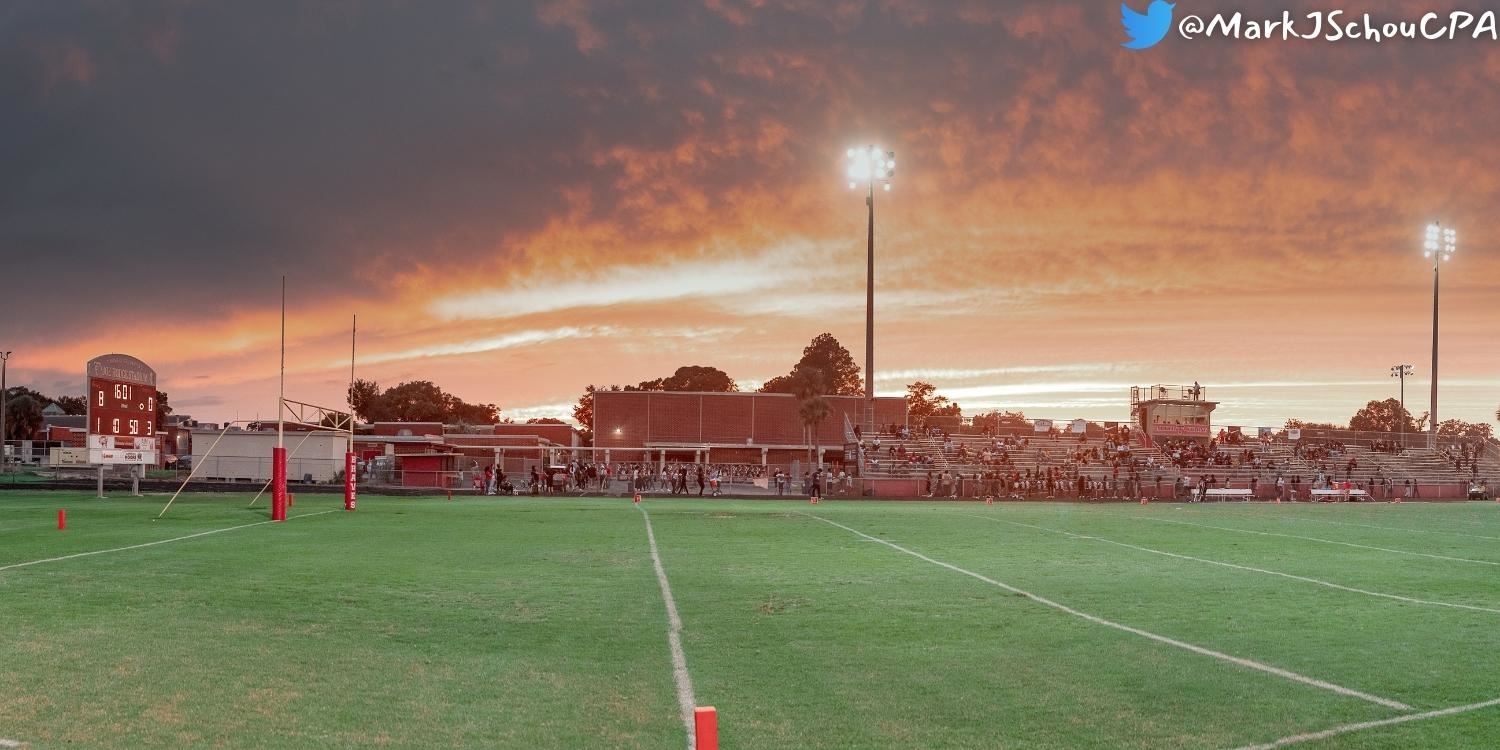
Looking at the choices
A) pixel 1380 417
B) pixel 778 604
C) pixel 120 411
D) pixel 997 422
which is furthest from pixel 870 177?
pixel 1380 417

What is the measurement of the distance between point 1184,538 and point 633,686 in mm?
20742

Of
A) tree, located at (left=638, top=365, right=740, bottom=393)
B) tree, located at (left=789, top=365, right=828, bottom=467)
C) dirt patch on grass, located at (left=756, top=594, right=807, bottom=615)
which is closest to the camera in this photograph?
dirt patch on grass, located at (left=756, top=594, right=807, bottom=615)

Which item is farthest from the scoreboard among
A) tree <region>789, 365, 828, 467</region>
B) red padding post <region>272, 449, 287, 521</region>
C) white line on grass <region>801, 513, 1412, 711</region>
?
tree <region>789, 365, 828, 467</region>

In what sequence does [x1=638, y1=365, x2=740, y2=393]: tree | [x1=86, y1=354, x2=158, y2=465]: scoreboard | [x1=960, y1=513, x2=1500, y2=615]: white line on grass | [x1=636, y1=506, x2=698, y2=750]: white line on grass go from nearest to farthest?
[x1=636, y1=506, x2=698, y2=750]: white line on grass, [x1=960, y1=513, x2=1500, y2=615]: white line on grass, [x1=86, y1=354, x2=158, y2=465]: scoreboard, [x1=638, y1=365, x2=740, y2=393]: tree

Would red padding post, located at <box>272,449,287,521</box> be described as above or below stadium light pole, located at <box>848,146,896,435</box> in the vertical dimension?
below

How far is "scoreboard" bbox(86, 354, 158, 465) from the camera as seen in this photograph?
46.0 m

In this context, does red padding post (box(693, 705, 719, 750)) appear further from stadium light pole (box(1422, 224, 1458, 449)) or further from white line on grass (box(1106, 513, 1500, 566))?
stadium light pole (box(1422, 224, 1458, 449))

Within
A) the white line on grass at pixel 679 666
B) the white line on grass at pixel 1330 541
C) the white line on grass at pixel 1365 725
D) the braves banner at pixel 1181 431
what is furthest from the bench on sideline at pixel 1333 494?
the white line on grass at pixel 1365 725

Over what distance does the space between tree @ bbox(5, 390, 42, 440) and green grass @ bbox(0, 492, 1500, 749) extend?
115475mm

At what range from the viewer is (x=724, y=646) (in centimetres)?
1044

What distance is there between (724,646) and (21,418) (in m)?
133

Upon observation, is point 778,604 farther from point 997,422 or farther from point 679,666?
point 997,422

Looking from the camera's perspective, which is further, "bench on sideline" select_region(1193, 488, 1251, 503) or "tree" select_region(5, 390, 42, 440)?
"tree" select_region(5, 390, 42, 440)

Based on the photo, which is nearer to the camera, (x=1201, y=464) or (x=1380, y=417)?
(x=1201, y=464)
